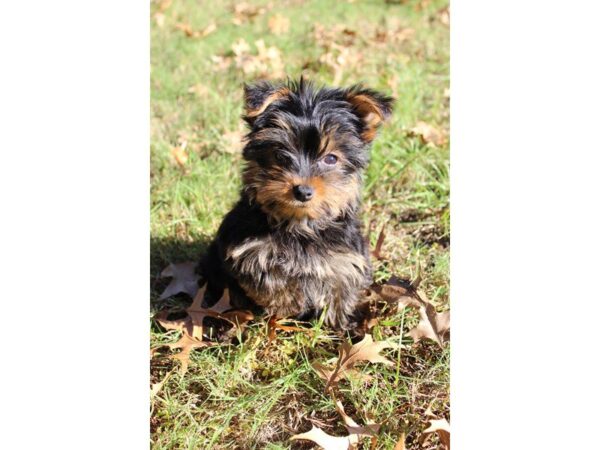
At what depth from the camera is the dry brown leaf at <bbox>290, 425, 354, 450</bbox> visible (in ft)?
10.3

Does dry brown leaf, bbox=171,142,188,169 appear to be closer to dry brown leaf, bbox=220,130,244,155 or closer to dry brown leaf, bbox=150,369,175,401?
dry brown leaf, bbox=220,130,244,155

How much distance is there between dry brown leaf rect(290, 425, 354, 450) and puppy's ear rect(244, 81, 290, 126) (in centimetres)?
174

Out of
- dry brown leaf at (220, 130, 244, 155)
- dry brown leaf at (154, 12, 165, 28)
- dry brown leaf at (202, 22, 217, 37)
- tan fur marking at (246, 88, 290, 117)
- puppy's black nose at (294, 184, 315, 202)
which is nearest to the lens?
puppy's black nose at (294, 184, 315, 202)

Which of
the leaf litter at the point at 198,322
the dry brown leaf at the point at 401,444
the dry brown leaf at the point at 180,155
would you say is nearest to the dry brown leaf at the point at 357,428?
the dry brown leaf at the point at 401,444

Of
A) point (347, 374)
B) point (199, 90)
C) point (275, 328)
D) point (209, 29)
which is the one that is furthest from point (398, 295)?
point (209, 29)

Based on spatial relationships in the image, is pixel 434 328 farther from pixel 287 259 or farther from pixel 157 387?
pixel 157 387

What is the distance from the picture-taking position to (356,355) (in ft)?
11.8

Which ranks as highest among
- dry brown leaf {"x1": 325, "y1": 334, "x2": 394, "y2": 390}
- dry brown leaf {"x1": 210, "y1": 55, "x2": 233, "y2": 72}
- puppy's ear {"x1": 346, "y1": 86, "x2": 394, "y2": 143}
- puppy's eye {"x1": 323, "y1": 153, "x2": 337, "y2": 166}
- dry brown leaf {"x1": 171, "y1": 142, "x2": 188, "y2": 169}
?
dry brown leaf {"x1": 210, "y1": 55, "x2": 233, "y2": 72}

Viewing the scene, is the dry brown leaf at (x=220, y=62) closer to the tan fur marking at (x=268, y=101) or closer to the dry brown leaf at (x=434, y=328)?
the tan fur marking at (x=268, y=101)

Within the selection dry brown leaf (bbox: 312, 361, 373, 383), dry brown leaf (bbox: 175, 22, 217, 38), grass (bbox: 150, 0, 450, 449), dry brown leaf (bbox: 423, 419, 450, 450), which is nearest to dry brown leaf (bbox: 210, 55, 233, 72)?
grass (bbox: 150, 0, 450, 449)

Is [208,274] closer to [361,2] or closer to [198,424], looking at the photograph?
[198,424]

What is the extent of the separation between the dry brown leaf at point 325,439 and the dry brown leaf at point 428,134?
314 cm

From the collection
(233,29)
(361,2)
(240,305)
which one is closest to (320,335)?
(240,305)

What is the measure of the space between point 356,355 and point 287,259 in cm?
68
